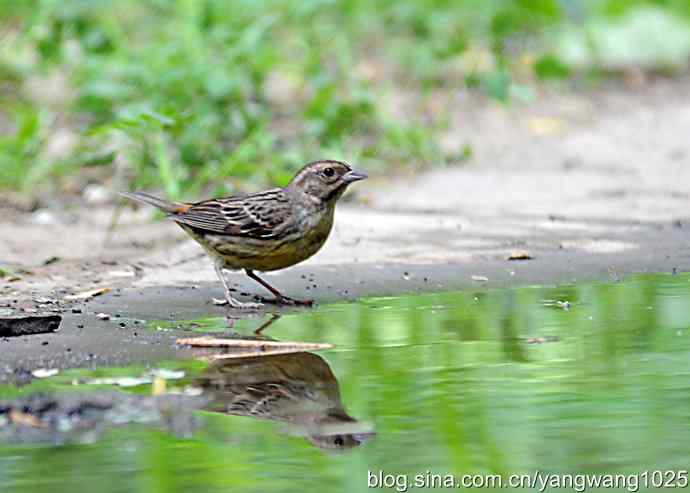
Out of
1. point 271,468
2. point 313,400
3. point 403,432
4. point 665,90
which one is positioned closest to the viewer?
point 271,468

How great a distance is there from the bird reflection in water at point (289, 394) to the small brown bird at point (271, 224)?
145 cm

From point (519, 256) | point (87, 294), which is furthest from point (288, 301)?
point (519, 256)

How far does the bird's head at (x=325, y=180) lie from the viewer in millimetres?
7012

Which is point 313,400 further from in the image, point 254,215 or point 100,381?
point 254,215

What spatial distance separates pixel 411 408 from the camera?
4.35 meters

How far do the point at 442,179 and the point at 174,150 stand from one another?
1.94 meters

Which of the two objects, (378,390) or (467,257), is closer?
(378,390)

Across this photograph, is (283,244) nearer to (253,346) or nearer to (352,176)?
(352,176)

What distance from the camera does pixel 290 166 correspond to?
10.3 meters

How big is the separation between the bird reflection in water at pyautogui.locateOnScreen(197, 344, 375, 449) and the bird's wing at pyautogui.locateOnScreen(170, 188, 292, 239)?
1610 millimetres

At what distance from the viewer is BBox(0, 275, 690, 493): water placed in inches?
147

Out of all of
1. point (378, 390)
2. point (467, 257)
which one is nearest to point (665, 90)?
point (467, 257)

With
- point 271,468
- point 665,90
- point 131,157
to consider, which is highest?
point 665,90

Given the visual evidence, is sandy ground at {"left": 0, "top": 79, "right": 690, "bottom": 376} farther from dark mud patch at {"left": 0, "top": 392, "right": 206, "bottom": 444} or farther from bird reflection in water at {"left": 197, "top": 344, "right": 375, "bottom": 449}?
dark mud patch at {"left": 0, "top": 392, "right": 206, "bottom": 444}
